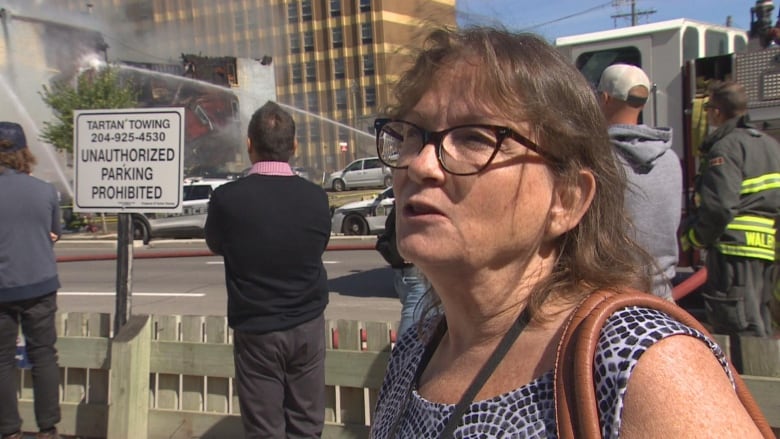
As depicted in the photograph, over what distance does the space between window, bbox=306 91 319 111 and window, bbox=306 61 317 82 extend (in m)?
1.19

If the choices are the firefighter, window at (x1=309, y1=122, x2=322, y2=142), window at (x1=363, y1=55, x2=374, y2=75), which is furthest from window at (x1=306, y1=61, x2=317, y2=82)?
the firefighter

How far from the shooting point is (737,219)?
12.3 ft

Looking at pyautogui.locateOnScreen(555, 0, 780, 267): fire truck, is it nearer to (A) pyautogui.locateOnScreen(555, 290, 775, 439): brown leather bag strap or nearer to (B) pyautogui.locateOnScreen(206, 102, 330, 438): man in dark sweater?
(B) pyautogui.locateOnScreen(206, 102, 330, 438): man in dark sweater

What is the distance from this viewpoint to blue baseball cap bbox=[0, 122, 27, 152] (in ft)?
13.4

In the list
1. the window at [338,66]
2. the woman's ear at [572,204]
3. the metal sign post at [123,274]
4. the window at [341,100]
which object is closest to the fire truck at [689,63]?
the metal sign post at [123,274]

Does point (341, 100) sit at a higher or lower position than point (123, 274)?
higher

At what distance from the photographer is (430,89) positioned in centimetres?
134

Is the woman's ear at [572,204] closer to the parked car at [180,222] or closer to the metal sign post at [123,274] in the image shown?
the metal sign post at [123,274]

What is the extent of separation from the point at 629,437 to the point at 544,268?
1.43ft

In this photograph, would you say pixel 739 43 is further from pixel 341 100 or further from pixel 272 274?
pixel 341 100

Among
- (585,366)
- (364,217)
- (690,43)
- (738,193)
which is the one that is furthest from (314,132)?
(585,366)

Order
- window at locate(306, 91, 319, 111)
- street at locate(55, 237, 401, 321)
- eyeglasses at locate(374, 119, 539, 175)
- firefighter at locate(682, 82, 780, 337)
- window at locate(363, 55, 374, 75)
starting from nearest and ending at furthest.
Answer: eyeglasses at locate(374, 119, 539, 175), firefighter at locate(682, 82, 780, 337), street at locate(55, 237, 401, 321), window at locate(363, 55, 374, 75), window at locate(306, 91, 319, 111)

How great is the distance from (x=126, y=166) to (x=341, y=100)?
54.7m

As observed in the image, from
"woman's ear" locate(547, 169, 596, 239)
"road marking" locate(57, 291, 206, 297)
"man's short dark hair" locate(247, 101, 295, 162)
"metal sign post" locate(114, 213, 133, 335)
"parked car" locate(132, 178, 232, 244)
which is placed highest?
"man's short dark hair" locate(247, 101, 295, 162)
